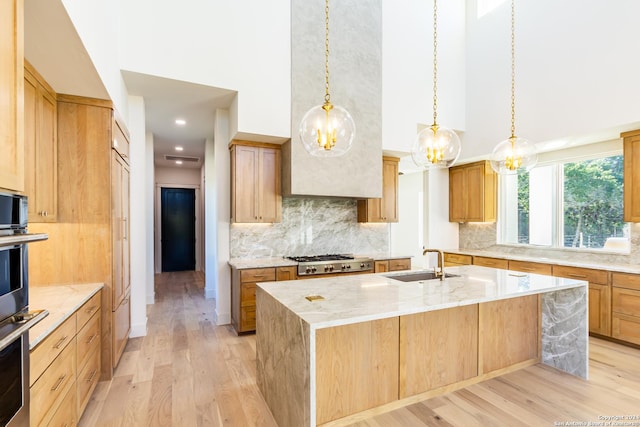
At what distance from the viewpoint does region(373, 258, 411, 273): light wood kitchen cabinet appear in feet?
15.1

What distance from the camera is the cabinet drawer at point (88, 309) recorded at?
2137 mm

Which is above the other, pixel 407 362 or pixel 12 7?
pixel 12 7

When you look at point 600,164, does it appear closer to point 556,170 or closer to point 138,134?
point 556,170

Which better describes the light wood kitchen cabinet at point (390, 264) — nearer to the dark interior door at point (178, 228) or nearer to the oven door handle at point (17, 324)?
the oven door handle at point (17, 324)

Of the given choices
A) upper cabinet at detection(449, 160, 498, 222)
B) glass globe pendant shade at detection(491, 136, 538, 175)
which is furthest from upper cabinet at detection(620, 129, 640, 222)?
upper cabinet at detection(449, 160, 498, 222)

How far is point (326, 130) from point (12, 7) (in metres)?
1.66

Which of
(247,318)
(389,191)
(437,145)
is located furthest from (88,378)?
(389,191)

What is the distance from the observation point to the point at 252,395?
8.27 ft

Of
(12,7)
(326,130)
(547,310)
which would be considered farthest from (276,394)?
(547,310)

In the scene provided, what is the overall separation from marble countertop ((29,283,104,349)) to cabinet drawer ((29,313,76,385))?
48 millimetres

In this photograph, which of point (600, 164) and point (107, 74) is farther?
point (600, 164)

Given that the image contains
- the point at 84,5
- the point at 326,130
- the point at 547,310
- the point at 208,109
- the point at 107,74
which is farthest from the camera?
the point at 208,109

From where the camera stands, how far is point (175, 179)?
8.48m

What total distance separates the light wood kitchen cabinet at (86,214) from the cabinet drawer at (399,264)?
11.4 feet
